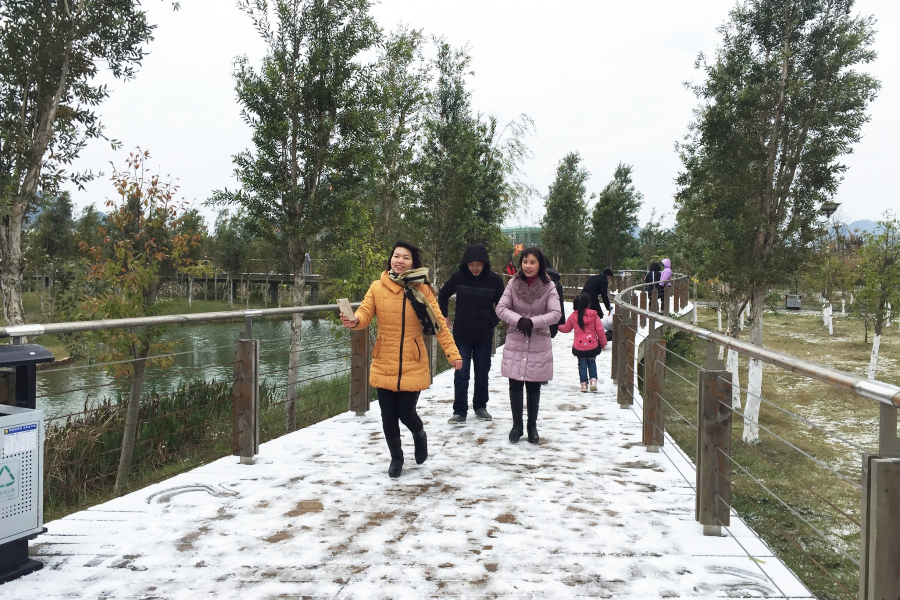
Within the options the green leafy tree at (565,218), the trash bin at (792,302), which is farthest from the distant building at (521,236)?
the trash bin at (792,302)

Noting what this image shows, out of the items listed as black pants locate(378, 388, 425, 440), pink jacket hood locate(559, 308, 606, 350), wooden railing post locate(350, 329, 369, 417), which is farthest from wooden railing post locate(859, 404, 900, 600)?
pink jacket hood locate(559, 308, 606, 350)

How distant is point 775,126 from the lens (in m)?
17.1

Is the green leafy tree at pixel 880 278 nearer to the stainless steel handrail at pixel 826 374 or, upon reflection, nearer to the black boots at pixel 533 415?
the black boots at pixel 533 415

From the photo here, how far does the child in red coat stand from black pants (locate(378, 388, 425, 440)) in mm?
4274

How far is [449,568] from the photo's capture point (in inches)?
133

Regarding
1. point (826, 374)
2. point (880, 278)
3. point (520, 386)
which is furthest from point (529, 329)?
point (880, 278)

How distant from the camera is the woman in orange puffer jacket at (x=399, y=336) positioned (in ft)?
16.3

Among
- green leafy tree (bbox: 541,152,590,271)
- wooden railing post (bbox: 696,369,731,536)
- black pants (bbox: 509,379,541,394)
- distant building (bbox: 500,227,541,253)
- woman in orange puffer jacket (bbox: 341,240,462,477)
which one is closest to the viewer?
wooden railing post (bbox: 696,369,731,536)

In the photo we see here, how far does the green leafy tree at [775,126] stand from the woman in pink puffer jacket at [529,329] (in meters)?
13.0

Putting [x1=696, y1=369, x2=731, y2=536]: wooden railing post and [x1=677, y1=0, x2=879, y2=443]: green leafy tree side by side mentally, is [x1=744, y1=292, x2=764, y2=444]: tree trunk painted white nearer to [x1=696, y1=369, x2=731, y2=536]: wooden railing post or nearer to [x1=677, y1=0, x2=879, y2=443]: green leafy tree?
[x1=677, y1=0, x2=879, y2=443]: green leafy tree

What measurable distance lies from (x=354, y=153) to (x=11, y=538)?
10.3 meters

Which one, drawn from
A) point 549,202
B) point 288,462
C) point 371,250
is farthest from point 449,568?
point 549,202

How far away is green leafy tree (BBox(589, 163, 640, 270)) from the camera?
45.8 meters

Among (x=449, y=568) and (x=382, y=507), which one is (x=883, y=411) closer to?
(x=449, y=568)
